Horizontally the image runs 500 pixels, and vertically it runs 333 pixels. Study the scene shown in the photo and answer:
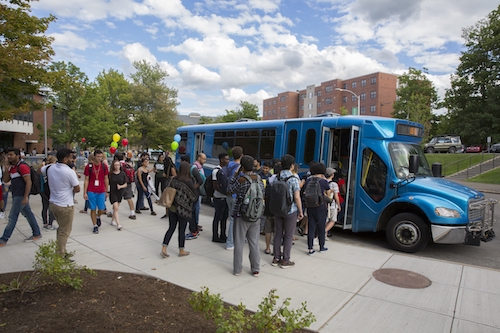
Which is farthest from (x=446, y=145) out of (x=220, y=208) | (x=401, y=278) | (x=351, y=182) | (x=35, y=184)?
(x=35, y=184)

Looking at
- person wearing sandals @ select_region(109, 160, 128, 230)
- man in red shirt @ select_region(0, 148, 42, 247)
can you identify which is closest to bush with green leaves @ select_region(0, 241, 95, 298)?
man in red shirt @ select_region(0, 148, 42, 247)

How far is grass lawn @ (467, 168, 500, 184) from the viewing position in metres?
23.9

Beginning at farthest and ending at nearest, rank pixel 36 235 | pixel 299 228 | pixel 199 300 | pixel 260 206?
pixel 299 228 < pixel 36 235 < pixel 260 206 < pixel 199 300

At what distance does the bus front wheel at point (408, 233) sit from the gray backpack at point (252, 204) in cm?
340

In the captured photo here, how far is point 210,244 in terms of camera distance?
693 centimetres

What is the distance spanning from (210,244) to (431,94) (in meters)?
52.1

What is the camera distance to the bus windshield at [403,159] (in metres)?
7.27

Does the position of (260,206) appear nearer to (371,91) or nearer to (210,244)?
(210,244)

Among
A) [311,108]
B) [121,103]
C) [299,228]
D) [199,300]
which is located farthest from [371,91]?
[199,300]

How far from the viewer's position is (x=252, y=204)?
4.91 metres

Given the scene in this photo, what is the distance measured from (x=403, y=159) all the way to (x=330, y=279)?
3.68 m

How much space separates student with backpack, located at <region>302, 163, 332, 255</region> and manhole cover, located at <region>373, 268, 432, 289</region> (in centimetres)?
129

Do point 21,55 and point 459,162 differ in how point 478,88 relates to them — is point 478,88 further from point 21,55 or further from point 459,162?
point 21,55

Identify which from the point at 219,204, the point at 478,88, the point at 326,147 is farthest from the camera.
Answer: the point at 478,88
